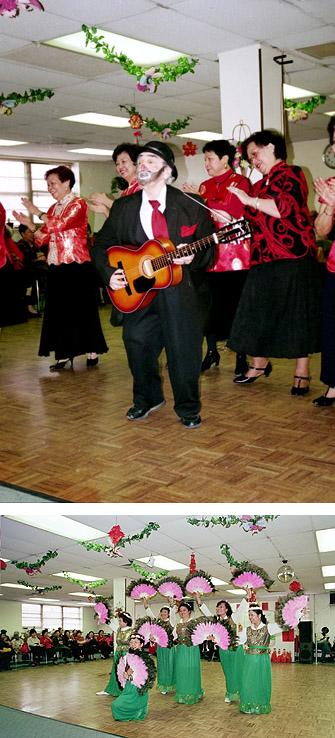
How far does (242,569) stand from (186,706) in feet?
2.29

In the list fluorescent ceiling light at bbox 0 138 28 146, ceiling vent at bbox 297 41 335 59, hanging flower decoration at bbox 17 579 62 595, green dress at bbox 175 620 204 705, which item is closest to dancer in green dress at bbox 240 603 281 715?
green dress at bbox 175 620 204 705

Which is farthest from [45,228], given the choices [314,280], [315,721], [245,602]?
[315,721]

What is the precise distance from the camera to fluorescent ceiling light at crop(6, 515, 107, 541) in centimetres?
317

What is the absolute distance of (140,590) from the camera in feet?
11.7

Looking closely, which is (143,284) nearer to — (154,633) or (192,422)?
(192,422)

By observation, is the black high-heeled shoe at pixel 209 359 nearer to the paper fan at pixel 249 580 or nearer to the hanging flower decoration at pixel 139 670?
the paper fan at pixel 249 580

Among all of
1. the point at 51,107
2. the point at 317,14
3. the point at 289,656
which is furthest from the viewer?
the point at 51,107

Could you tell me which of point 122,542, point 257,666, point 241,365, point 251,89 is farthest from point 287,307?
point 251,89

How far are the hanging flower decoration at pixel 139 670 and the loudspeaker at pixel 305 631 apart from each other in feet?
2.30

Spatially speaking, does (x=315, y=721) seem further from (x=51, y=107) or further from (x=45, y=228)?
(x=51, y=107)

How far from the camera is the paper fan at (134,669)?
139 inches

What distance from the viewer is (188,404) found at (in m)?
3.87

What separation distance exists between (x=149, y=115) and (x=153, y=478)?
7.09 metres

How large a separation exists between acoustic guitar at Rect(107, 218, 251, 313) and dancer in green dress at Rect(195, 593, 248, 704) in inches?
57.2
